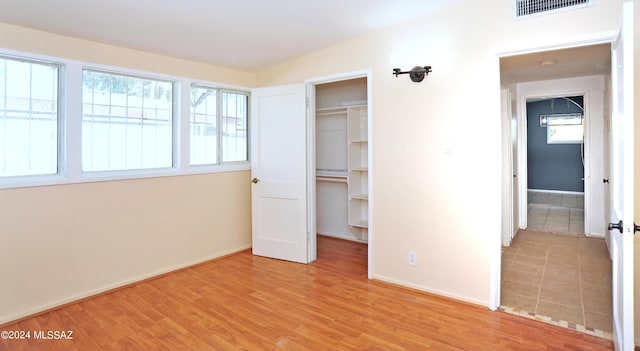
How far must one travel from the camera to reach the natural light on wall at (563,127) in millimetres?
8977

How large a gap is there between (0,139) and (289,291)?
2574 millimetres

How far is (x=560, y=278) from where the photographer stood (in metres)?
3.50

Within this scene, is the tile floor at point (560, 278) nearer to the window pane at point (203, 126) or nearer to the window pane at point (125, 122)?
the window pane at point (203, 126)

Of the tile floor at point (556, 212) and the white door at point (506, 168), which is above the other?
the white door at point (506, 168)

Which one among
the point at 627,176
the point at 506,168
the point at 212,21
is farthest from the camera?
the point at 506,168

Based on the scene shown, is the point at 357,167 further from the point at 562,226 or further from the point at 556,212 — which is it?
the point at 556,212

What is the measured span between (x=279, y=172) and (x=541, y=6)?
286 cm

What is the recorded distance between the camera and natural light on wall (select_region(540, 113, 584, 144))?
8.98 meters

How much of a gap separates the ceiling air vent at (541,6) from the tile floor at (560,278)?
227cm

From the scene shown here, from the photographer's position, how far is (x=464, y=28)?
2896 millimetres

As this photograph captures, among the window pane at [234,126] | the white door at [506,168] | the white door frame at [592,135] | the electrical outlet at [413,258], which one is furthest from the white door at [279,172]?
the white door frame at [592,135]

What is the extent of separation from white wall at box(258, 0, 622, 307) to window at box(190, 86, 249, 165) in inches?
63.4

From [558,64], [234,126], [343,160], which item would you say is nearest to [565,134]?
[558,64]

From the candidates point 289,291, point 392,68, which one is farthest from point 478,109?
point 289,291
